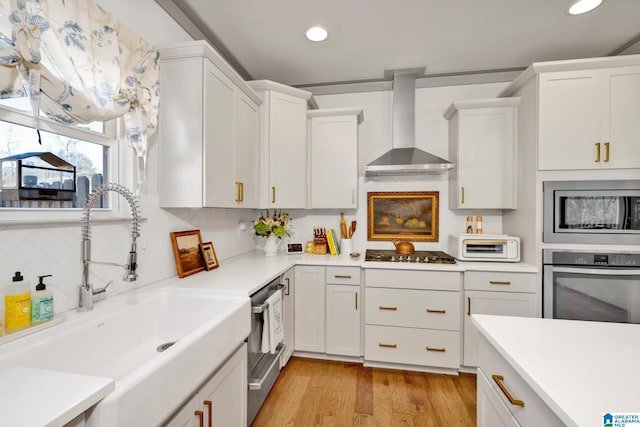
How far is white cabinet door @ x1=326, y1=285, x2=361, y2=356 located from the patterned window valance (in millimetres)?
1811

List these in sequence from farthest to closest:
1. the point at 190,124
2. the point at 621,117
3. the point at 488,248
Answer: the point at 488,248
the point at 621,117
the point at 190,124

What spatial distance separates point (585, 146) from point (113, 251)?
10.9 ft

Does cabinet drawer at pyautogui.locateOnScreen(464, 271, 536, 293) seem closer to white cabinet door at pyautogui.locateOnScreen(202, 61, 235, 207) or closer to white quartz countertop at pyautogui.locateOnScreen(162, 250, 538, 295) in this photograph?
white quartz countertop at pyautogui.locateOnScreen(162, 250, 538, 295)

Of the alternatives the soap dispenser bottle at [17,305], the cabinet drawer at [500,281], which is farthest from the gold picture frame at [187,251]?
the cabinet drawer at [500,281]

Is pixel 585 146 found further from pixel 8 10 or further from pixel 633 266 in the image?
pixel 8 10

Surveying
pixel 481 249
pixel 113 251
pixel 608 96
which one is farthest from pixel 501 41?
pixel 113 251

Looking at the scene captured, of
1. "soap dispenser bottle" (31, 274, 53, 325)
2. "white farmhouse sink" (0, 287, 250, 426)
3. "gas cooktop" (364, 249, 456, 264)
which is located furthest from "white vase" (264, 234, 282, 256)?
"soap dispenser bottle" (31, 274, 53, 325)

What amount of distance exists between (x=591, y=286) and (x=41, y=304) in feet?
11.0

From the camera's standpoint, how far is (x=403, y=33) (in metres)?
2.19

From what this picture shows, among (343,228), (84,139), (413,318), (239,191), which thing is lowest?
(413,318)

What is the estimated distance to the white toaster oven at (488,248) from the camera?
239 centimetres

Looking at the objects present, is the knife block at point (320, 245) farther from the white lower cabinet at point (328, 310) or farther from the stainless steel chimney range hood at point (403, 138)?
the stainless steel chimney range hood at point (403, 138)

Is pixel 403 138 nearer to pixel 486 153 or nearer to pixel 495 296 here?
pixel 486 153

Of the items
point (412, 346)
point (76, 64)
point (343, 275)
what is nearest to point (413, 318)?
point (412, 346)
